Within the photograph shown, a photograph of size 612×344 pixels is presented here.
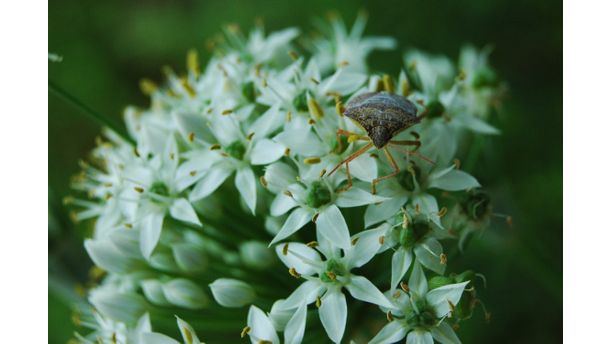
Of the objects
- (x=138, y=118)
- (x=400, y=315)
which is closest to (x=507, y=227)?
(x=400, y=315)

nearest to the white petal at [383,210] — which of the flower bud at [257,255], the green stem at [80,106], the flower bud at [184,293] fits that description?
the flower bud at [257,255]

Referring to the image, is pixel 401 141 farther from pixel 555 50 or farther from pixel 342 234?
pixel 555 50

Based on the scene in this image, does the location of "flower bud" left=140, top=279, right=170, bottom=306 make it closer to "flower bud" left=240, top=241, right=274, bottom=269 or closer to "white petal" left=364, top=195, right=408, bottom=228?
"flower bud" left=240, top=241, right=274, bottom=269

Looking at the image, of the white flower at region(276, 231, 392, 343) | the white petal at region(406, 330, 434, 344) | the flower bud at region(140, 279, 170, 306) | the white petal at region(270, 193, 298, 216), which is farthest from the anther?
the flower bud at region(140, 279, 170, 306)

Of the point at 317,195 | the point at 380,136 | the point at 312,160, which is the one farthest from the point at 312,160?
the point at 380,136

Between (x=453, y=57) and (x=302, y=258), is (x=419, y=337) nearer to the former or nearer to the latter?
(x=302, y=258)
